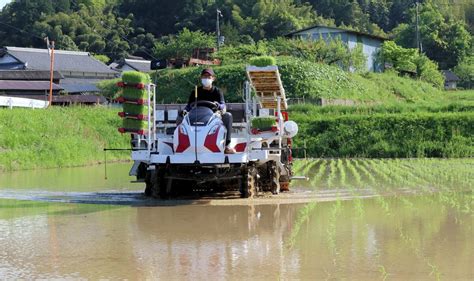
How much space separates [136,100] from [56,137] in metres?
11.8

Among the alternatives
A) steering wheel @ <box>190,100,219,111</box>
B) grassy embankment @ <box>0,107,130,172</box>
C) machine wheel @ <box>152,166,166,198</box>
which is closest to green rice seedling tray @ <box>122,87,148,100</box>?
steering wheel @ <box>190,100,219,111</box>

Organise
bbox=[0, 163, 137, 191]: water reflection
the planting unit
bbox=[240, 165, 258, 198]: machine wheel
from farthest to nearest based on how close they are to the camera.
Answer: bbox=[0, 163, 137, 191]: water reflection → bbox=[240, 165, 258, 198]: machine wheel → the planting unit

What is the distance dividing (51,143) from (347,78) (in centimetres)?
1687

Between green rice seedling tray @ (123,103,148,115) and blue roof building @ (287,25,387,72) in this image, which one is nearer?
green rice seedling tray @ (123,103,148,115)

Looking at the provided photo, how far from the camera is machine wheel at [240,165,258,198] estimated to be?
10.6 meters

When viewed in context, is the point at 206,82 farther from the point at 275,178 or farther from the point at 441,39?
the point at 441,39

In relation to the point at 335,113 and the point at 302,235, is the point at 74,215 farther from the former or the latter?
the point at 335,113

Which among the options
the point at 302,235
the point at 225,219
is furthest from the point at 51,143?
the point at 302,235

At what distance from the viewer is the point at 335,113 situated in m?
27.1

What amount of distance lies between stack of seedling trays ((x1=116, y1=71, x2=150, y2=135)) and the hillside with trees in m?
46.1

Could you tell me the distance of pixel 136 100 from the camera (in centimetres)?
1092

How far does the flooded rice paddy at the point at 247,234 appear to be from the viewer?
5.71 metres

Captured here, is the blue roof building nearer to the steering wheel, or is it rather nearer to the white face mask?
the white face mask

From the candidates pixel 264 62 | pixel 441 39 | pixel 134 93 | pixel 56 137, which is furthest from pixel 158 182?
pixel 441 39
